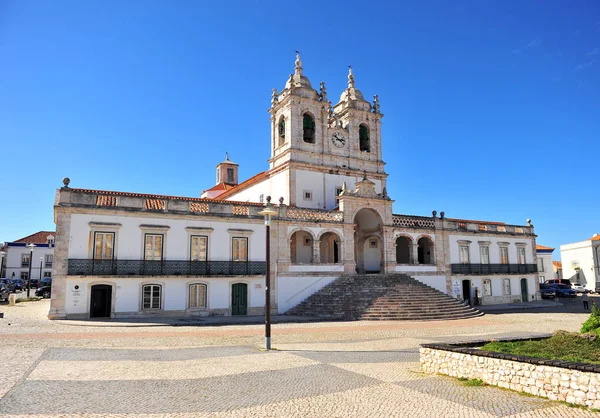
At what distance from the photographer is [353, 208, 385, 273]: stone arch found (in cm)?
3253

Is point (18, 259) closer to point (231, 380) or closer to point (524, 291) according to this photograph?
point (524, 291)

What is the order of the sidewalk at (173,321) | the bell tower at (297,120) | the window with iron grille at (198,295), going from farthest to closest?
the bell tower at (297,120) → the window with iron grille at (198,295) → the sidewalk at (173,321)

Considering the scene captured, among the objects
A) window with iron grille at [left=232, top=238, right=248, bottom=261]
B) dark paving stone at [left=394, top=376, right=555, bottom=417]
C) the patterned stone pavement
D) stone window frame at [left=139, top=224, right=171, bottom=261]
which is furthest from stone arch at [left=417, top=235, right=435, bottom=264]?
dark paving stone at [left=394, top=376, right=555, bottom=417]

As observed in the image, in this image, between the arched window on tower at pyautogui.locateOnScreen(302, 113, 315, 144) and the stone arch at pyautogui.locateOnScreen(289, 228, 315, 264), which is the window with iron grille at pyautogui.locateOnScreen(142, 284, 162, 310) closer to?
the stone arch at pyautogui.locateOnScreen(289, 228, 315, 264)

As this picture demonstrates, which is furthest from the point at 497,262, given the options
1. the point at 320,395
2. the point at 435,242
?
the point at 320,395

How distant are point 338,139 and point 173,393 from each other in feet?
92.6

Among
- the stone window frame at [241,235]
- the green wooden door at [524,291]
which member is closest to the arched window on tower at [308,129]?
A: the stone window frame at [241,235]

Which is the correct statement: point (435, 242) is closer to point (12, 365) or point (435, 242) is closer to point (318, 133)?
point (318, 133)

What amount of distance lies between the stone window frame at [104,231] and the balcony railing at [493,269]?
22489mm

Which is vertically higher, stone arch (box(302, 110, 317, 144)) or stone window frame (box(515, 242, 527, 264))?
stone arch (box(302, 110, 317, 144))

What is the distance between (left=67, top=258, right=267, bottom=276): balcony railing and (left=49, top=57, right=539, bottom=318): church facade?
52 mm

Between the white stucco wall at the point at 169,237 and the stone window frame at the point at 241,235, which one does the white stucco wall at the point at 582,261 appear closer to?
the white stucco wall at the point at 169,237

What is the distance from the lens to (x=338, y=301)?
25422 millimetres

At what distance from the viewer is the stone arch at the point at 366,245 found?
3253 cm
